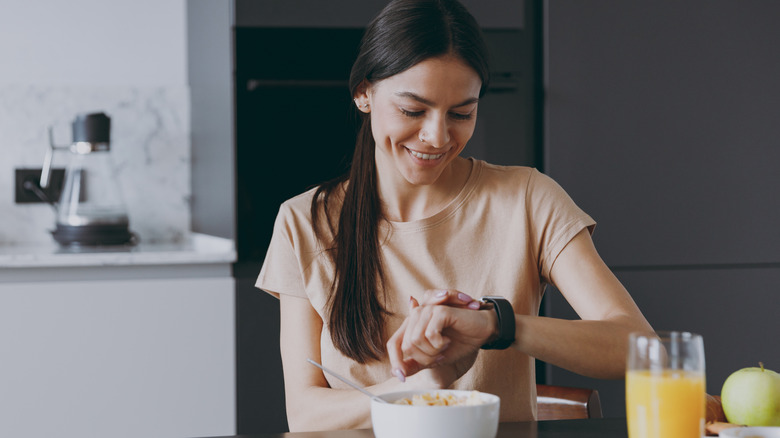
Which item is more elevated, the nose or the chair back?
the nose

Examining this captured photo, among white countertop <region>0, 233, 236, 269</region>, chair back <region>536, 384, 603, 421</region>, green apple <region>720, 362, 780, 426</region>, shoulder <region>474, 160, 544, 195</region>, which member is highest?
shoulder <region>474, 160, 544, 195</region>

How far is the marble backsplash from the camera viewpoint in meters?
2.40

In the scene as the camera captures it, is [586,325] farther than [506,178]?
No

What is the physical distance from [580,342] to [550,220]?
0.26 meters

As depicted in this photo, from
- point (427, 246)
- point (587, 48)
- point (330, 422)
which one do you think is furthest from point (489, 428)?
point (587, 48)

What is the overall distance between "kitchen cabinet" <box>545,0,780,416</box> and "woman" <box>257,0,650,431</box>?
2.44 ft

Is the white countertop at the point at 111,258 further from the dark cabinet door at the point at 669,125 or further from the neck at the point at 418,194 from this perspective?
the dark cabinet door at the point at 669,125

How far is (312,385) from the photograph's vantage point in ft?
4.24

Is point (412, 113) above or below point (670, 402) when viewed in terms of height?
above

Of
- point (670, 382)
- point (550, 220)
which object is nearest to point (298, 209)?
point (550, 220)

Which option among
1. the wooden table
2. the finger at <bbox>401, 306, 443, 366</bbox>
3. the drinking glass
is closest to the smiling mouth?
the finger at <bbox>401, 306, 443, 366</bbox>

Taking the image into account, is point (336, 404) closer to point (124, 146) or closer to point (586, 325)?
point (586, 325)

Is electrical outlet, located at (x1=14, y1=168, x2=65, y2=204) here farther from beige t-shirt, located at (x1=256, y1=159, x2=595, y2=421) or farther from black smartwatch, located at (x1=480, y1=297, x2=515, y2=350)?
black smartwatch, located at (x1=480, y1=297, x2=515, y2=350)

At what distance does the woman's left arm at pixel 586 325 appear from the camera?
1.11 meters
